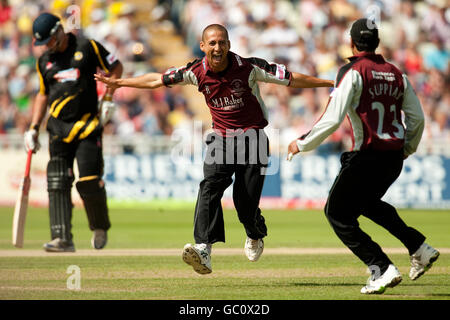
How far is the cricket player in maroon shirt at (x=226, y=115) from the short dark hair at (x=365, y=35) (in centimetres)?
109

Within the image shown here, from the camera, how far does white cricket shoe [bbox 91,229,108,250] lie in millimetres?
10985

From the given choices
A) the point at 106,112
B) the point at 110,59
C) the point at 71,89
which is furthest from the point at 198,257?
the point at 110,59

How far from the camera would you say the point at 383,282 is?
23.2 feet

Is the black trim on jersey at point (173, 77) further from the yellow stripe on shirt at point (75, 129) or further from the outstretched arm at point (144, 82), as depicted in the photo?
the yellow stripe on shirt at point (75, 129)

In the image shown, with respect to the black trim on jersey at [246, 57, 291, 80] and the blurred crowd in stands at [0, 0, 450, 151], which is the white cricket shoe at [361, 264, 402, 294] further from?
the blurred crowd in stands at [0, 0, 450, 151]

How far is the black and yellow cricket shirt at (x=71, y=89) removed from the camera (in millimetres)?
10547

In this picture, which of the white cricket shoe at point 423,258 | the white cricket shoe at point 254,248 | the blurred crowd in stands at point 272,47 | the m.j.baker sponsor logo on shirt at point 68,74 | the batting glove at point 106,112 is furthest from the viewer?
the blurred crowd in stands at point 272,47

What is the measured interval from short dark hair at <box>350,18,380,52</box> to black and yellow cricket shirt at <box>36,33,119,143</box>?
428cm

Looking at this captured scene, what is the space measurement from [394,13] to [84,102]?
540 inches

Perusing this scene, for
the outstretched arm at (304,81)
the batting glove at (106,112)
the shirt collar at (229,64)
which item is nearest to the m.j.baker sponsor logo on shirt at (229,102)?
the shirt collar at (229,64)

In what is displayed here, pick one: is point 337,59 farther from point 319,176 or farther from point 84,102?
point 84,102

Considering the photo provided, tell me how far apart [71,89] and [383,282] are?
498 cm

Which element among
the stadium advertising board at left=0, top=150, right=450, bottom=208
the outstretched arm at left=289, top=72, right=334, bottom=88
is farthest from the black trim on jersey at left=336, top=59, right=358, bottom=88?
the stadium advertising board at left=0, top=150, right=450, bottom=208
